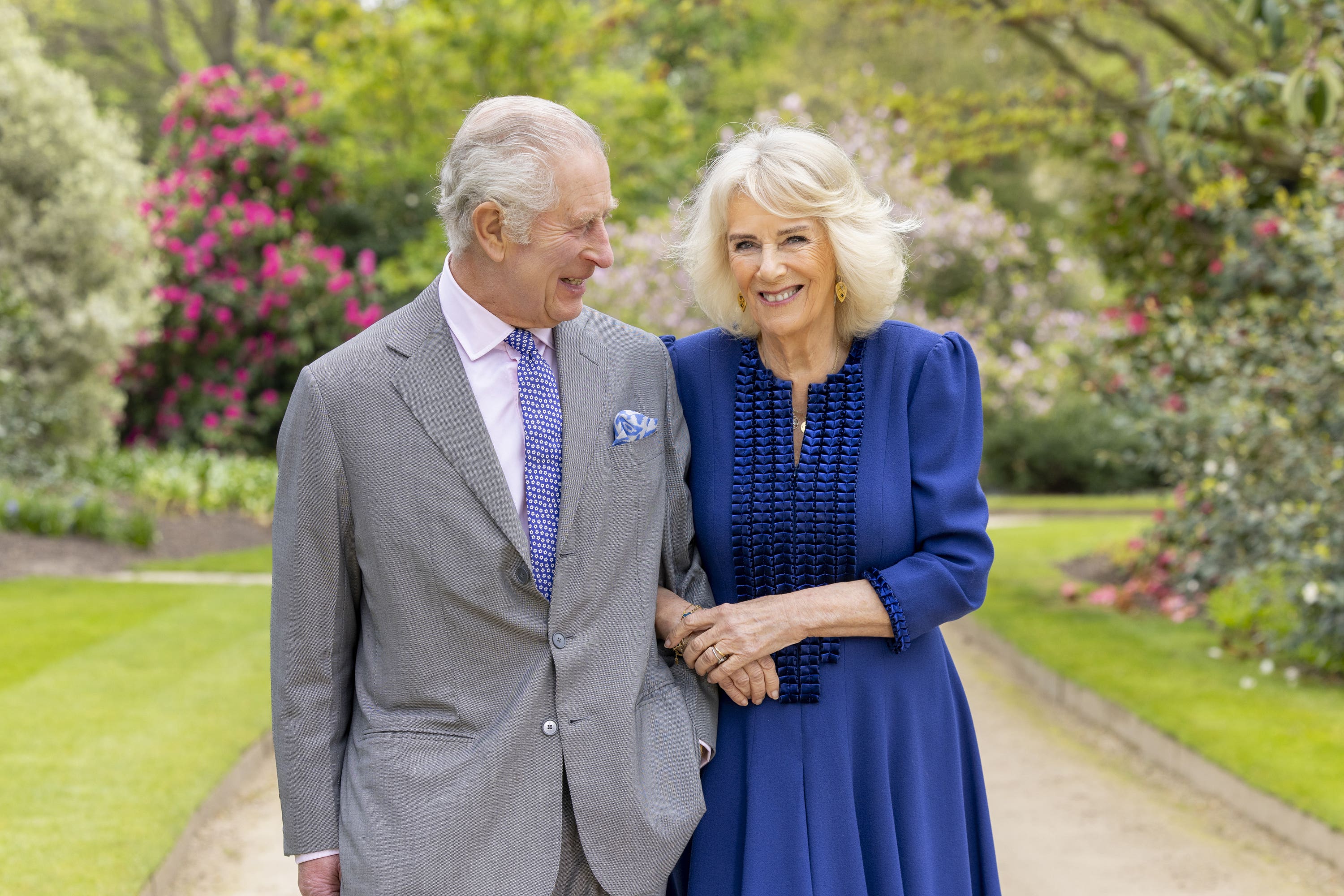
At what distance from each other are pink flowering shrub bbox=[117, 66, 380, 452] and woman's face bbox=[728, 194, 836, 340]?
1109cm

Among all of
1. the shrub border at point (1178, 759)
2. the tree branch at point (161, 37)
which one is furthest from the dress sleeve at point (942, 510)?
the tree branch at point (161, 37)

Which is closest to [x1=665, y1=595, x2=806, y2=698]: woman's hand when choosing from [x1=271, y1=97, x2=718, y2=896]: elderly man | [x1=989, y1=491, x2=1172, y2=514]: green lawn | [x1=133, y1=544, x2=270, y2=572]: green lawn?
[x1=271, y1=97, x2=718, y2=896]: elderly man

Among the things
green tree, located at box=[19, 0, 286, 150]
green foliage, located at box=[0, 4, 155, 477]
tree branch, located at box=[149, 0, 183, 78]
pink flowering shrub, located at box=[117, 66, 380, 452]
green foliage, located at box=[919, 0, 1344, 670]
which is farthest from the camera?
tree branch, located at box=[149, 0, 183, 78]

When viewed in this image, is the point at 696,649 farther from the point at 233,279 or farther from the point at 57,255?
the point at 233,279

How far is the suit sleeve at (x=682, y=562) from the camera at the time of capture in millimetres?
2393

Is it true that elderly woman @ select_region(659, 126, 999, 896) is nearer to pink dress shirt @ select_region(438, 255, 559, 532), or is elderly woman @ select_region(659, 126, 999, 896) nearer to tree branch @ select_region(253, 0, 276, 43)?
pink dress shirt @ select_region(438, 255, 559, 532)

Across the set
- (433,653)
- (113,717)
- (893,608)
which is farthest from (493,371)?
(113,717)

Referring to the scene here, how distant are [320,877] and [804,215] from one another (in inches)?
58.1

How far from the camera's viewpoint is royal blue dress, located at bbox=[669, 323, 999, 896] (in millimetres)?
2352

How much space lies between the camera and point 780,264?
2.36 metres

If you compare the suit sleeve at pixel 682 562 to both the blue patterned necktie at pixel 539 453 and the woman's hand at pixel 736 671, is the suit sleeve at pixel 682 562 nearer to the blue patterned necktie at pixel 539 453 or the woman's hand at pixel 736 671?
the woman's hand at pixel 736 671

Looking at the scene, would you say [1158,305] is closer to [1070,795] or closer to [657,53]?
[1070,795]

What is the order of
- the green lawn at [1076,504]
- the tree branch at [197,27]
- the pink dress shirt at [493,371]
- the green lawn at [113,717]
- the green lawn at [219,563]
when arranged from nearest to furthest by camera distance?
the pink dress shirt at [493,371], the green lawn at [113,717], the green lawn at [219,563], the green lawn at [1076,504], the tree branch at [197,27]

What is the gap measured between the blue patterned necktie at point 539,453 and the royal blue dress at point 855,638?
1.28 ft
